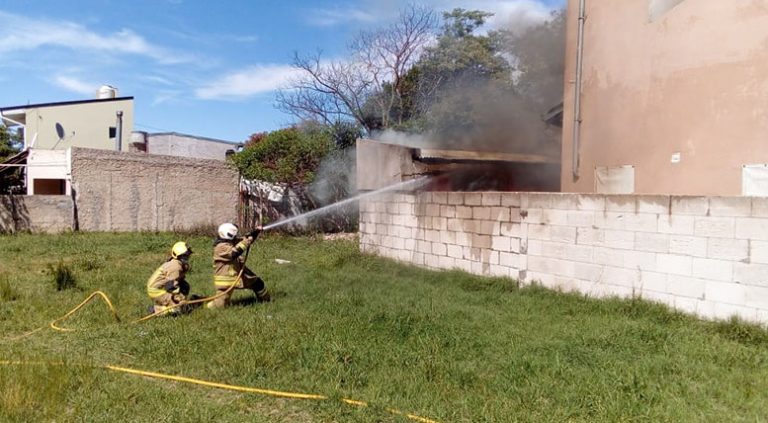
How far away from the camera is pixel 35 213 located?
13562 mm

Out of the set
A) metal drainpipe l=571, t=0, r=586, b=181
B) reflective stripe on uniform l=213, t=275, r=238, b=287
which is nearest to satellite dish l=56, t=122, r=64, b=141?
reflective stripe on uniform l=213, t=275, r=238, b=287

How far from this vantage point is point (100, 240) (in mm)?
12492

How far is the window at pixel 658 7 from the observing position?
7.57 meters

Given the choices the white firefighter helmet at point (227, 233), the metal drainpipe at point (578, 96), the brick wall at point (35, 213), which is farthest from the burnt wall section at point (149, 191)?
the metal drainpipe at point (578, 96)

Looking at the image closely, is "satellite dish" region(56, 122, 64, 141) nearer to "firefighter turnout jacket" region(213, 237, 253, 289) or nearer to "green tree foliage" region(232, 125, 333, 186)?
"green tree foliage" region(232, 125, 333, 186)

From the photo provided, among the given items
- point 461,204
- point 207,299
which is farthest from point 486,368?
point 461,204

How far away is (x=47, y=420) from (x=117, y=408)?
38 cm

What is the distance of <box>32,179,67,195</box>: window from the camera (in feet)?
54.0

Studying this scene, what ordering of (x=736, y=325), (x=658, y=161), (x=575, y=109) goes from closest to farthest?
1. (x=736, y=325)
2. (x=658, y=161)
3. (x=575, y=109)

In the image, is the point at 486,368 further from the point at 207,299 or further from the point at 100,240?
the point at 100,240

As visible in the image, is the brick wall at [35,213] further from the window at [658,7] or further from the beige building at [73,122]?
the window at [658,7]

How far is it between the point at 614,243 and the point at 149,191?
12948mm

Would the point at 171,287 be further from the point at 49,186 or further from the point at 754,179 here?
the point at 49,186

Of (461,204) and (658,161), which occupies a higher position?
(658,161)
